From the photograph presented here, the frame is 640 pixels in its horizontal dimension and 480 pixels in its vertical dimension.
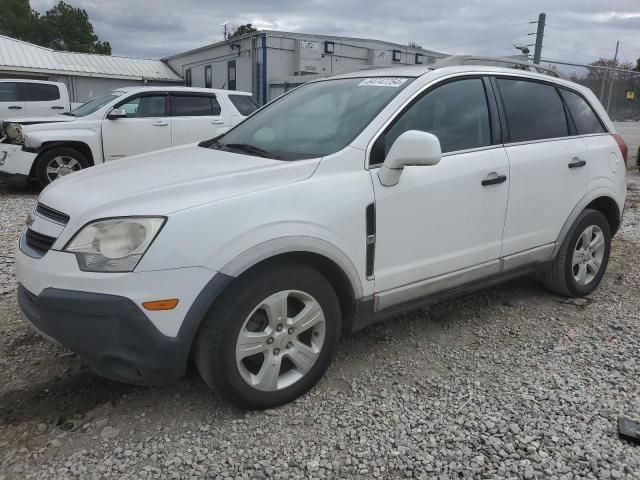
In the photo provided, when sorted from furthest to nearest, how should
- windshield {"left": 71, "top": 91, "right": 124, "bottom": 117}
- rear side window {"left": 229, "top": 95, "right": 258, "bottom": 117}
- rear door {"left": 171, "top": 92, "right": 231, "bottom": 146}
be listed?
rear side window {"left": 229, "top": 95, "right": 258, "bottom": 117}, rear door {"left": 171, "top": 92, "right": 231, "bottom": 146}, windshield {"left": 71, "top": 91, "right": 124, "bottom": 117}

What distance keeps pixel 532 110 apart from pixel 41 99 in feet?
43.2

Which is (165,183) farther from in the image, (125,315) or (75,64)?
(75,64)

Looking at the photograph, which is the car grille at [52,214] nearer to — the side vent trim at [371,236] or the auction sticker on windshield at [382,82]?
the side vent trim at [371,236]

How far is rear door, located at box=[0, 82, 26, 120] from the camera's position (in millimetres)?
13188

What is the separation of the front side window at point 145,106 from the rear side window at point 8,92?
20.8 ft

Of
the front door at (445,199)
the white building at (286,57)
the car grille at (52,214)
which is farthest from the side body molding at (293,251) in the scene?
the white building at (286,57)

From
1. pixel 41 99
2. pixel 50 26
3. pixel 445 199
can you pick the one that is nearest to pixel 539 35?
pixel 445 199

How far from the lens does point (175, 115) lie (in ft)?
30.3

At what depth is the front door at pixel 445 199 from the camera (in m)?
2.95

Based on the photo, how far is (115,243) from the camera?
7.60 ft

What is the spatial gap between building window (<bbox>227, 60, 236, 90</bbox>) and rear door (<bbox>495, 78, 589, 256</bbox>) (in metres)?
17.7

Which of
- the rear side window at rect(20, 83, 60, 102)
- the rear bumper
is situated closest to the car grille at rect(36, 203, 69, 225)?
the rear bumper

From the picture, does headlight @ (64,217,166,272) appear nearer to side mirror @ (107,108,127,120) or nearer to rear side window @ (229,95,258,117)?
side mirror @ (107,108,127,120)

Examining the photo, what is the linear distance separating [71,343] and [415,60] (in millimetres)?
21052
